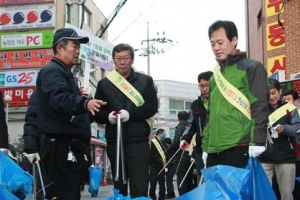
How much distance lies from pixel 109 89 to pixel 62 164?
49.4 inches

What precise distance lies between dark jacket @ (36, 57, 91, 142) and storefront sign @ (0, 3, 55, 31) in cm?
2257

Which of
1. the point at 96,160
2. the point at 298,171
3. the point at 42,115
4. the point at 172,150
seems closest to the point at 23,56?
the point at 96,160

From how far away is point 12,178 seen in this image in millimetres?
4543

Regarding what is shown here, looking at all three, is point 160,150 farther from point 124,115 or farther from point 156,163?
point 124,115

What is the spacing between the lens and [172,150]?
10.4 m

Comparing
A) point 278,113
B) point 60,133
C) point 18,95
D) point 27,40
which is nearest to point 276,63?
point 278,113

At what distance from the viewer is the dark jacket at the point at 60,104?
13.9 ft

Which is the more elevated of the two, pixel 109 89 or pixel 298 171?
pixel 109 89

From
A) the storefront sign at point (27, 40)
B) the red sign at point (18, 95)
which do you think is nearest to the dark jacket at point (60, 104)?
the storefront sign at point (27, 40)

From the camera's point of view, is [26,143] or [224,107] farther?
[26,143]

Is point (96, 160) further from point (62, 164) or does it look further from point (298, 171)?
point (62, 164)

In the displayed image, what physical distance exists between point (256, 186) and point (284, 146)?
9.28 ft

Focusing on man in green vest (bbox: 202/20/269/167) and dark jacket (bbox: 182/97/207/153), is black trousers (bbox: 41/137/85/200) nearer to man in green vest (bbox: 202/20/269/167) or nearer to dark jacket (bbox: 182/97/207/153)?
man in green vest (bbox: 202/20/269/167)


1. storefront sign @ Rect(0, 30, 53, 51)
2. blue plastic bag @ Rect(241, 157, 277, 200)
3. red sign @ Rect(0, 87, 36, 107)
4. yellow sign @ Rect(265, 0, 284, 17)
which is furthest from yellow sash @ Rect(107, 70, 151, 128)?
red sign @ Rect(0, 87, 36, 107)
